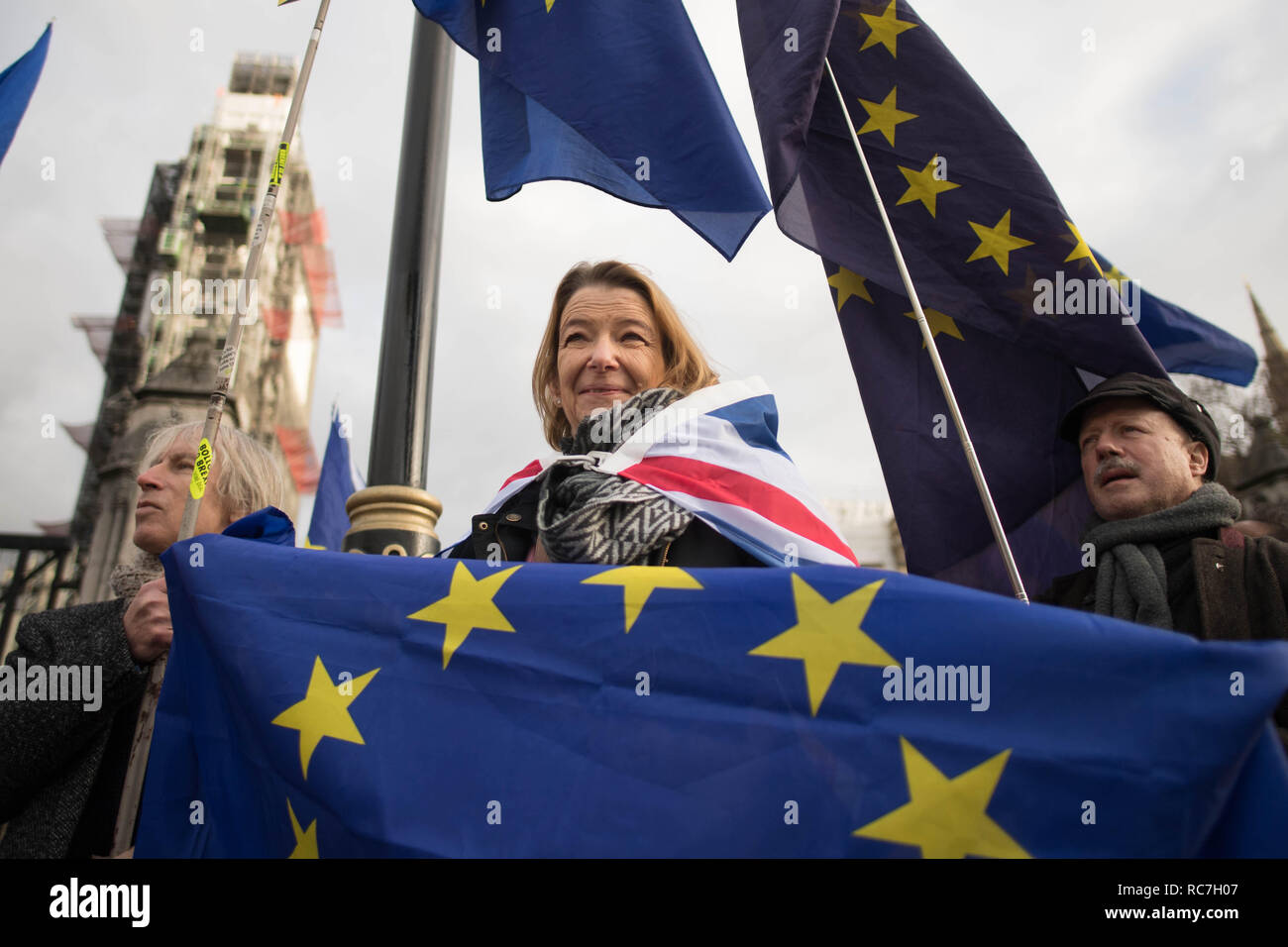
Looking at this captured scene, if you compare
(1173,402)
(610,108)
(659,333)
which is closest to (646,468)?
(659,333)

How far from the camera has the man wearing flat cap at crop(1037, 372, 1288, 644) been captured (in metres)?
2.76

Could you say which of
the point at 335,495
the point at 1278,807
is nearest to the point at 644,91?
the point at 1278,807

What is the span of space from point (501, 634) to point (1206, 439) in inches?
99.2

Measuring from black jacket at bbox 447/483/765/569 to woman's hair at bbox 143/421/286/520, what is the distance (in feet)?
2.31

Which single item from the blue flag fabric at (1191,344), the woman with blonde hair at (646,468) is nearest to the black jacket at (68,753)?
the woman with blonde hair at (646,468)

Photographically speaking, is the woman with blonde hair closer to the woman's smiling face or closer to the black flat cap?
the woman's smiling face

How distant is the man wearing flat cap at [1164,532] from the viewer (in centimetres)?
276

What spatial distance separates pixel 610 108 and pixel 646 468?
5.32 feet

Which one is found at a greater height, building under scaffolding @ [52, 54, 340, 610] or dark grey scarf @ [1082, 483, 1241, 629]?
building under scaffolding @ [52, 54, 340, 610]

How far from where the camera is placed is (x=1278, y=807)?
4.82 feet

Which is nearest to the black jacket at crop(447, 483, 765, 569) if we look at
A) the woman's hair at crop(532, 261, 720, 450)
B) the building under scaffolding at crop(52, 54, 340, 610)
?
the woman's hair at crop(532, 261, 720, 450)

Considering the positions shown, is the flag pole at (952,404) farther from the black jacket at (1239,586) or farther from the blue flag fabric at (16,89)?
the blue flag fabric at (16,89)

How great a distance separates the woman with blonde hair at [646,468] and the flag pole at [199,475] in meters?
0.72
